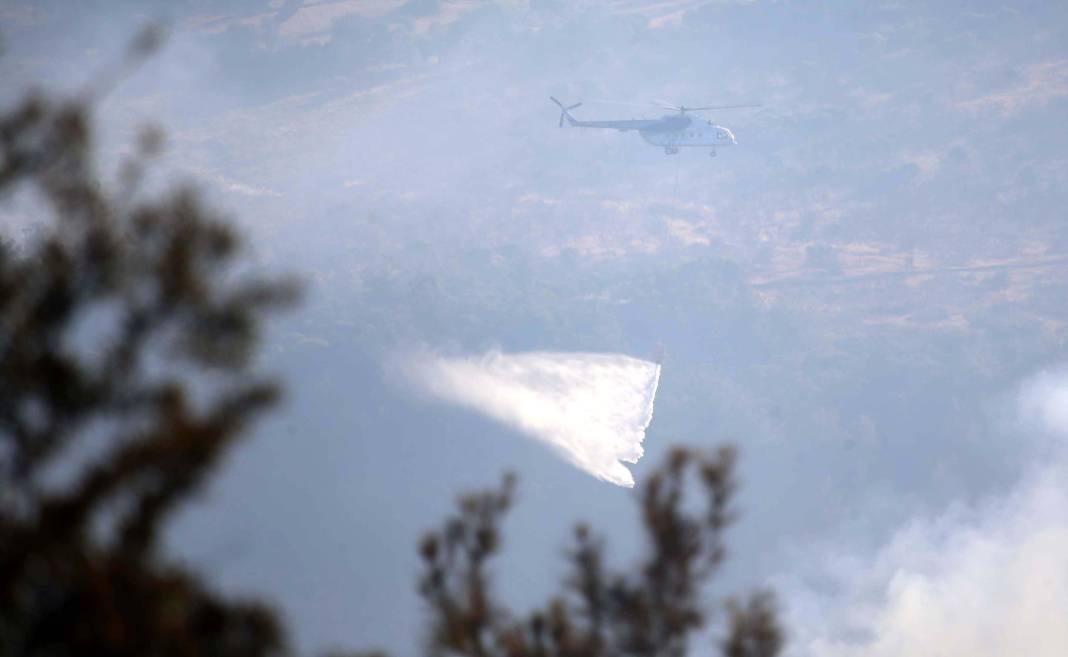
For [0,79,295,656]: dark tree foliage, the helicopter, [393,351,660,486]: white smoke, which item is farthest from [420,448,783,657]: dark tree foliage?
the helicopter

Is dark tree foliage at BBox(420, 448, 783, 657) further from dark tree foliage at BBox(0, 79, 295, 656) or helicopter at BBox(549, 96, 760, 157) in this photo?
helicopter at BBox(549, 96, 760, 157)

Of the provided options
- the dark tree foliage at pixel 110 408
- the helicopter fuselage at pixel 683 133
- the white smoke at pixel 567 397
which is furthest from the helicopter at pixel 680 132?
the dark tree foliage at pixel 110 408

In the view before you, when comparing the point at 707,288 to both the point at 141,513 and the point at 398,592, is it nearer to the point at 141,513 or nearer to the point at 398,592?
the point at 398,592

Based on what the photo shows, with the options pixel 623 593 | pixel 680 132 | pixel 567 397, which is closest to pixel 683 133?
pixel 680 132

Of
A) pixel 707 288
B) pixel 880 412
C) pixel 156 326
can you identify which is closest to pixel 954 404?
pixel 880 412

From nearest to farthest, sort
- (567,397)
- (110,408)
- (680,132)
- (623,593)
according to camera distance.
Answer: (110,408) → (623,593) → (567,397) → (680,132)

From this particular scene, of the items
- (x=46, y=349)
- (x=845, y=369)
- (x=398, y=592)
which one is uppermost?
(x=46, y=349)

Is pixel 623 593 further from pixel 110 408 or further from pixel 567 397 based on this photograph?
pixel 567 397
